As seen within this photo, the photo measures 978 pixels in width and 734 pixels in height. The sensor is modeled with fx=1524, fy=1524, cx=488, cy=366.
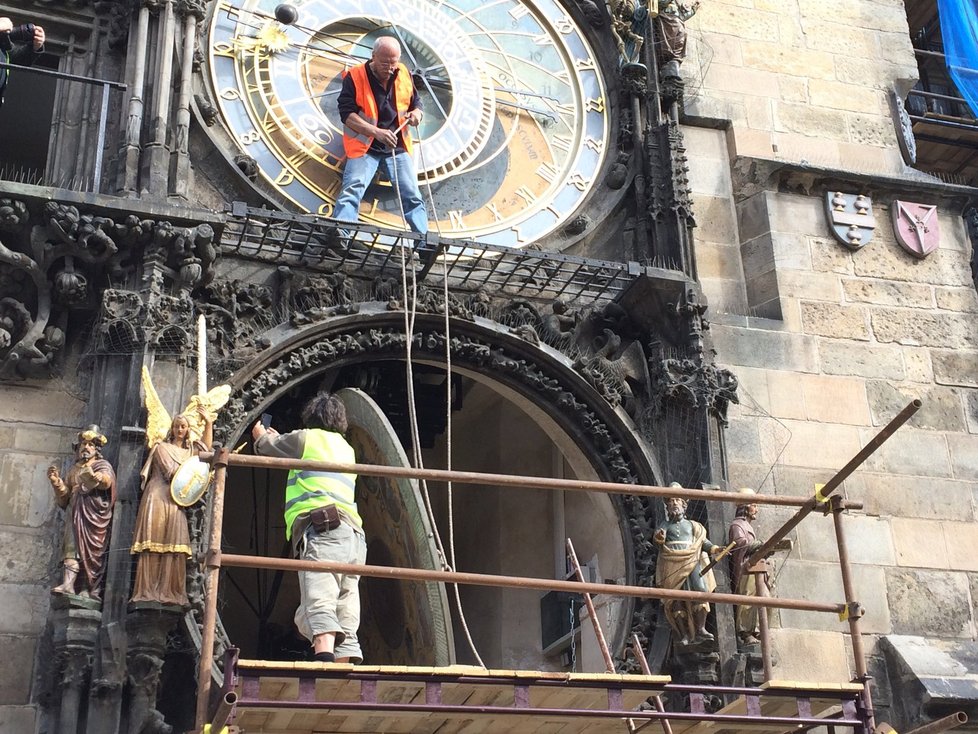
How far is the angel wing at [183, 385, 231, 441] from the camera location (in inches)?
348

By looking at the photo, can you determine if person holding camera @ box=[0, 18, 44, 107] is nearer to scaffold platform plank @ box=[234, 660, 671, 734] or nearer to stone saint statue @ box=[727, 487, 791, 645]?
scaffold platform plank @ box=[234, 660, 671, 734]

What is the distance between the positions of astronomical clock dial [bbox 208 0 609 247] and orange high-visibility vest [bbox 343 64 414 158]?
0.20m

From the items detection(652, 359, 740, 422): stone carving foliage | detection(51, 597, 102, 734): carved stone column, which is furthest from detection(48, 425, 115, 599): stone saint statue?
detection(652, 359, 740, 422): stone carving foliage

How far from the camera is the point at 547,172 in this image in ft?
37.2

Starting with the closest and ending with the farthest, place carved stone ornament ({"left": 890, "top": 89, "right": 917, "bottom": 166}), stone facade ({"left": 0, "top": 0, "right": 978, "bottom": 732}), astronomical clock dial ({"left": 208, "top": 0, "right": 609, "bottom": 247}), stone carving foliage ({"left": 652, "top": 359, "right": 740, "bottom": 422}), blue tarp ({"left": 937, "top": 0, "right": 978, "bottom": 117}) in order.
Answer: stone facade ({"left": 0, "top": 0, "right": 978, "bottom": 732}) < stone carving foliage ({"left": 652, "top": 359, "right": 740, "bottom": 422}) < astronomical clock dial ({"left": 208, "top": 0, "right": 609, "bottom": 247}) < carved stone ornament ({"left": 890, "top": 89, "right": 917, "bottom": 166}) < blue tarp ({"left": 937, "top": 0, "right": 978, "bottom": 117})

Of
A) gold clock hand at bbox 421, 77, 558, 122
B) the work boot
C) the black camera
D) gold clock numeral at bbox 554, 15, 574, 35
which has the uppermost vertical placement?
gold clock numeral at bbox 554, 15, 574, 35

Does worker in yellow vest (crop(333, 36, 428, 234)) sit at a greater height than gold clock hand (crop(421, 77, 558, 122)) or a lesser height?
lesser

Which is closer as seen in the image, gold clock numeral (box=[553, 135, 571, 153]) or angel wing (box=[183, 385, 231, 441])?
angel wing (box=[183, 385, 231, 441])

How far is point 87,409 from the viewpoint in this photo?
917cm

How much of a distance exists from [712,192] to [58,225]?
529cm

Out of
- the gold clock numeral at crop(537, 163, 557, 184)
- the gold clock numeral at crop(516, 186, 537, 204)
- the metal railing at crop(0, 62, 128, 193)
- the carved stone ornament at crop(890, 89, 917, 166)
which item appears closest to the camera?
the metal railing at crop(0, 62, 128, 193)

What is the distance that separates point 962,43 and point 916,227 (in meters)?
3.78

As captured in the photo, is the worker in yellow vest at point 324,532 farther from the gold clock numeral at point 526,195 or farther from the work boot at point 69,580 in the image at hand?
the gold clock numeral at point 526,195

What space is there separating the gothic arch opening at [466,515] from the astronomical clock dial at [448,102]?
1245 millimetres
